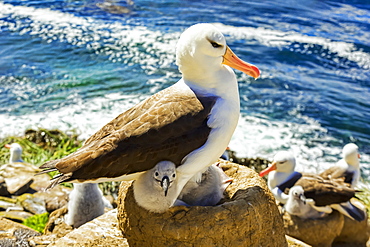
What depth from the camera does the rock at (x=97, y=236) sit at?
172 inches

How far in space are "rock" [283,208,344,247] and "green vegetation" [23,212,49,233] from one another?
141 inches

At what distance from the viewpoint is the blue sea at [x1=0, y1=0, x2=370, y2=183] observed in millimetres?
11922

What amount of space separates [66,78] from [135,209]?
37.9 ft

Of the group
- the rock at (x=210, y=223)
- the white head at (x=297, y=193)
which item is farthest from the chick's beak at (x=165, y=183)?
the white head at (x=297, y=193)

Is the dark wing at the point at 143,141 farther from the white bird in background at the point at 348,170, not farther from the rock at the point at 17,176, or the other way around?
the white bird in background at the point at 348,170

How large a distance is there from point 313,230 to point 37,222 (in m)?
4.03

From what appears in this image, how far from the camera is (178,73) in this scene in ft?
48.9

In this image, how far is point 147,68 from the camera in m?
15.5

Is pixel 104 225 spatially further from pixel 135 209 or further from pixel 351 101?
pixel 351 101

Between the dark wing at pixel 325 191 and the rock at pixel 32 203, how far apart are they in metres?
4.10

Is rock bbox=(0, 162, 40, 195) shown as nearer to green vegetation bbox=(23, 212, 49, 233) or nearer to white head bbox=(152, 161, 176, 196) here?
green vegetation bbox=(23, 212, 49, 233)

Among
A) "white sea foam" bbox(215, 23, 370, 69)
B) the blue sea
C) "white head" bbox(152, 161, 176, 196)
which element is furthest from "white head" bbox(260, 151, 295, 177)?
"white sea foam" bbox(215, 23, 370, 69)

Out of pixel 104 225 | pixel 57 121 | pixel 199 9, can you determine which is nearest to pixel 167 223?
pixel 104 225

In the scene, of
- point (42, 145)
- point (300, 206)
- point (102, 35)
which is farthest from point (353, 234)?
point (102, 35)
